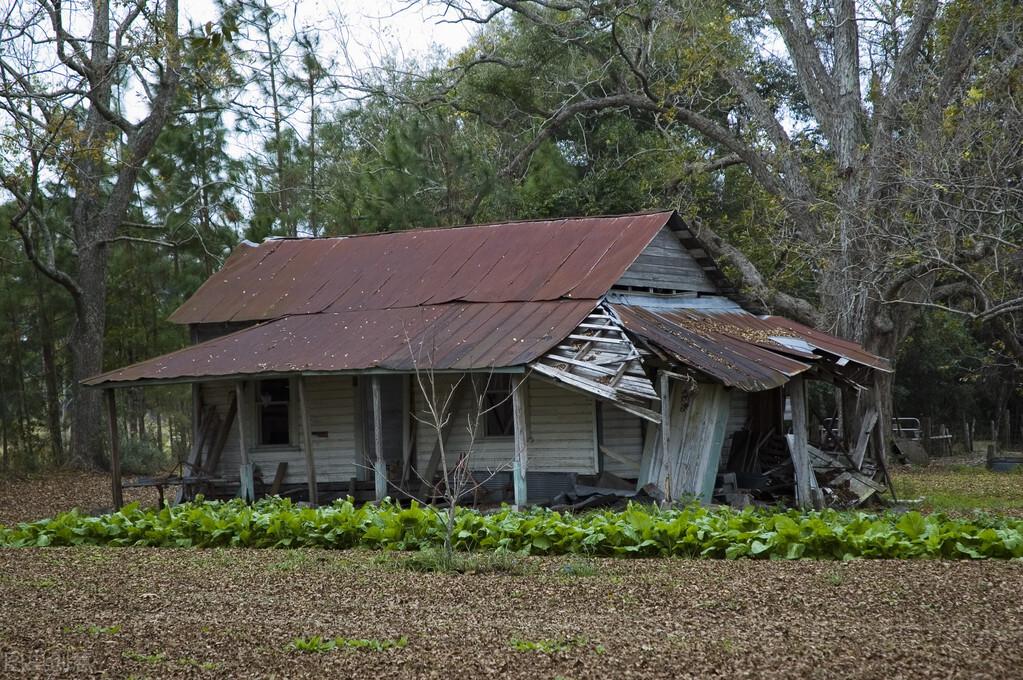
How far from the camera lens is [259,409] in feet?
66.4

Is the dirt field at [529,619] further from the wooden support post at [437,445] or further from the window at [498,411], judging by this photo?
the window at [498,411]

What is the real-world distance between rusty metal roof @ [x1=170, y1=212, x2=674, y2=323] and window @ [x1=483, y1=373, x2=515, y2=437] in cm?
134

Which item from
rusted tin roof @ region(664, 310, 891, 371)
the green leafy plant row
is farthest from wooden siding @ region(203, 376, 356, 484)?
rusted tin roof @ region(664, 310, 891, 371)

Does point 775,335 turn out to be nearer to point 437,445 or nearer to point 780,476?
point 780,476

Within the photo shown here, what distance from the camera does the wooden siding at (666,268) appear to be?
752 inches

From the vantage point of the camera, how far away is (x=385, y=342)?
1759 cm

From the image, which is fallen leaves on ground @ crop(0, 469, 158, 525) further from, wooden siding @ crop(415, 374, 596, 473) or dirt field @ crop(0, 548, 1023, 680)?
dirt field @ crop(0, 548, 1023, 680)

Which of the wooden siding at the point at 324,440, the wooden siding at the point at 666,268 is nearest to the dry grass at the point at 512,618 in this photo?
the wooden siding at the point at 324,440

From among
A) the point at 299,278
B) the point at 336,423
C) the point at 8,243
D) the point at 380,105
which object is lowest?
the point at 336,423

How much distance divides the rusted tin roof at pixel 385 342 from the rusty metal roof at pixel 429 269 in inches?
19.6

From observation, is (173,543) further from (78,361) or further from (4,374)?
(4,374)

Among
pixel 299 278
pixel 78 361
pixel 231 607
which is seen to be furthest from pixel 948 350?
pixel 231 607

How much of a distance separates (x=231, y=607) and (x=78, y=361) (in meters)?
20.5

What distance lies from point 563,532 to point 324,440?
863cm
